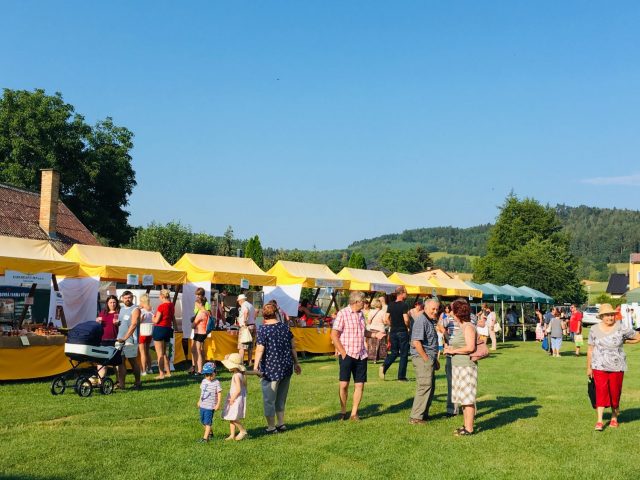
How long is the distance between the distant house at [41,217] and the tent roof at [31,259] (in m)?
13.3

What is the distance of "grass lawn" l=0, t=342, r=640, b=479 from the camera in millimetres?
6441

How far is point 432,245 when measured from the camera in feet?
Result: 629

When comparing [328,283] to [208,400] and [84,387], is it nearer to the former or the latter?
[84,387]

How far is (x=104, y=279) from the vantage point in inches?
579

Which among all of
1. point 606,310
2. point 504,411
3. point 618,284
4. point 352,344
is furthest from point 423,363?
point 618,284

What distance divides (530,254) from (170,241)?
3757 centimetres

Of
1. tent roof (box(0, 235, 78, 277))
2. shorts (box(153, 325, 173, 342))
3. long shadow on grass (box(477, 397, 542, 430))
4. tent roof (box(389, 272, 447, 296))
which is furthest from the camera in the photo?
tent roof (box(389, 272, 447, 296))

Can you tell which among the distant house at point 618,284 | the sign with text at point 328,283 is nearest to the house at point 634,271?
the distant house at point 618,284

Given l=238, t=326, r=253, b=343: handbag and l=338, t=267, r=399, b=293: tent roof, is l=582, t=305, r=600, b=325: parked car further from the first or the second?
l=238, t=326, r=253, b=343: handbag

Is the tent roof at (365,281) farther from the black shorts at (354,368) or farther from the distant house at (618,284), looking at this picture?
the distant house at (618,284)

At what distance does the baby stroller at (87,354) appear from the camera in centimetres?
1056

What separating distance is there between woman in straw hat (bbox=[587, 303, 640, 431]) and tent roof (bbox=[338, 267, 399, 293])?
1359cm

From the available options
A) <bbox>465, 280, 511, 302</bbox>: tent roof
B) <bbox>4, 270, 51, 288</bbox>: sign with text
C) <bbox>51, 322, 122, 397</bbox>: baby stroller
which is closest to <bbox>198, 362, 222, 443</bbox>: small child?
<bbox>51, 322, 122, 397</bbox>: baby stroller

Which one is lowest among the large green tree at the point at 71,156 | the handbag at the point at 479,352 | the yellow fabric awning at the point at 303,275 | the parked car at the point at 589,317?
the parked car at the point at 589,317
